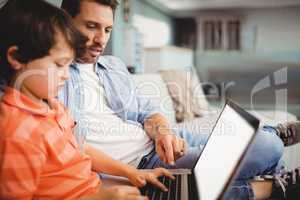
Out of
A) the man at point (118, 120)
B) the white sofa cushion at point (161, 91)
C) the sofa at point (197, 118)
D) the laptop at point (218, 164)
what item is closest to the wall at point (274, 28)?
the sofa at point (197, 118)

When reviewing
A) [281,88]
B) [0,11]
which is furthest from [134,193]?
[281,88]

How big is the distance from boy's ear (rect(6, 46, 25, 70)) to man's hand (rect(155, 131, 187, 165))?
402 mm

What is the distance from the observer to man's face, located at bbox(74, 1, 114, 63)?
32.0 inches

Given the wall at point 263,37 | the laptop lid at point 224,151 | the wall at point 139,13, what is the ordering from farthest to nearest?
1. the wall at point 263,37
2. the wall at point 139,13
3. the laptop lid at point 224,151

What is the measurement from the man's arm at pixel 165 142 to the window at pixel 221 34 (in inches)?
190

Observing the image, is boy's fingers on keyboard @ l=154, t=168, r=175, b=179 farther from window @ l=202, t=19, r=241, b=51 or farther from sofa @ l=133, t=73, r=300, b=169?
window @ l=202, t=19, r=241, b=51

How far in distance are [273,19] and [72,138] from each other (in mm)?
5366

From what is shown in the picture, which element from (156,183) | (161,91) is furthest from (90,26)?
(161,91)

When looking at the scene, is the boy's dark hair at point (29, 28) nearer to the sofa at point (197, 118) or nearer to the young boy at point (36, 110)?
the young boy at point (36, 110)

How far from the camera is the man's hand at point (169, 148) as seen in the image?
831mm

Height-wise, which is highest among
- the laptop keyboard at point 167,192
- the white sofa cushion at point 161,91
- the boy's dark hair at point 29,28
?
the boy's dark hair at point 29,28

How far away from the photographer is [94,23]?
82 cm

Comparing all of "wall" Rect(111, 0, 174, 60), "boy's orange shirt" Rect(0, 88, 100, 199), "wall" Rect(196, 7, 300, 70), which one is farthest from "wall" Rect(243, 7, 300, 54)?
"boy's orange shirt" Rect(0, 88, 100, 199)

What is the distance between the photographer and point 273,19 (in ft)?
17.7
